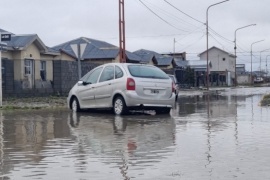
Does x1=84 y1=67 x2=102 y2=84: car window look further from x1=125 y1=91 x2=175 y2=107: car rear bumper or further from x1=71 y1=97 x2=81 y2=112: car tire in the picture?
x1=125 y1=91 x2=175 y2=107: car rear bumper

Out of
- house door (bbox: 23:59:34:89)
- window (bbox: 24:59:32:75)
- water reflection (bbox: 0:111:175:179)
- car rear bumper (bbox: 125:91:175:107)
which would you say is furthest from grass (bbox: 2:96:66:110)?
window (bbox: 24:59:32:75)

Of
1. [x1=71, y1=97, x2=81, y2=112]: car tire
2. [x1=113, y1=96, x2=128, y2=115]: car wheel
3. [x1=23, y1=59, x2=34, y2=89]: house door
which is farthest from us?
[x1=23, y1=59, x2=34, y2=89]: house door

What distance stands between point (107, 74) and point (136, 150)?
7.24m

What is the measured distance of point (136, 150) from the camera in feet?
24.6

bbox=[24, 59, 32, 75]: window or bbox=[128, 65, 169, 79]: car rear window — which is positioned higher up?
bbox=[24, 59, 32, 75]: window

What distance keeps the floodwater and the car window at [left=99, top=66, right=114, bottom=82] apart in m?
2.61

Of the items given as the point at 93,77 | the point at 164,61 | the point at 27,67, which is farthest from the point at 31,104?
the point at 164,61

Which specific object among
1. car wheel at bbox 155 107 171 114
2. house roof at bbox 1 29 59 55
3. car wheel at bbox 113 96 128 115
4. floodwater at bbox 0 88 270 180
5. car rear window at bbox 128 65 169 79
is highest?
house roof at bbox 1 29 59 55

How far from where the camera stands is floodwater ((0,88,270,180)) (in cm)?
593

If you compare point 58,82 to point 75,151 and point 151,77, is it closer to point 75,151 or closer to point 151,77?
point 151,77

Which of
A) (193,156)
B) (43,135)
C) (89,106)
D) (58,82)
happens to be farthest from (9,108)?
(58,82)

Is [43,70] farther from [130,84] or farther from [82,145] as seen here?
[82,145]

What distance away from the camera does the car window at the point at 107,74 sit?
565 inches

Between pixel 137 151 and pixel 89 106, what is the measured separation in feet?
26.3
